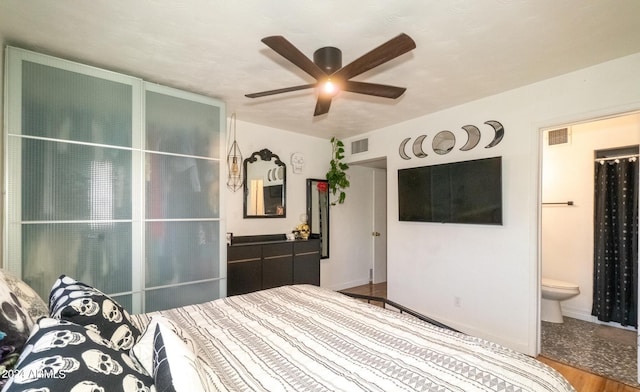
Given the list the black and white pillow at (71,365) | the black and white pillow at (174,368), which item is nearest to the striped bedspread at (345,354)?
the black and white pillow at (174,368)

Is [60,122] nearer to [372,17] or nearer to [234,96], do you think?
[234,96]

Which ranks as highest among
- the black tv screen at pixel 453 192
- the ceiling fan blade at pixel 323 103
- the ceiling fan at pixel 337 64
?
the ceiling fan at pixel 337 64

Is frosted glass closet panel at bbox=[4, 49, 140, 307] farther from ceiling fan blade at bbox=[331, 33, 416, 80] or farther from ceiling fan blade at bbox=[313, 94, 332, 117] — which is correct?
ceiling fan blade at bbox=[331, 33, 416, 80]

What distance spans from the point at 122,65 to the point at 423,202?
131 inches

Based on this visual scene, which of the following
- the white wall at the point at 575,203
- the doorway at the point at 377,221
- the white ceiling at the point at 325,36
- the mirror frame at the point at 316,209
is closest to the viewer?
the white ceiling at the point at 325,36

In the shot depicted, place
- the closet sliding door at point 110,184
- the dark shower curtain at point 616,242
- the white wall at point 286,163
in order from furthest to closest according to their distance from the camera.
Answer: the white wall at point 286,163 < the dark shower curtain at point 616,242 < the closet sliding door at point 110,184

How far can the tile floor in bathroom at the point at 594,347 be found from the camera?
243 centimetres

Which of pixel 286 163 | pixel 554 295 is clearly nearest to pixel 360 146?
pixel 286 163

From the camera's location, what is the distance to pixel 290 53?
65.3 inches

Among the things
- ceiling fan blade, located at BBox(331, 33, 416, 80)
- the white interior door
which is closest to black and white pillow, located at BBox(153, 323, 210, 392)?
ceiling fan blade, located at BBox(331, 33, 416, 80)

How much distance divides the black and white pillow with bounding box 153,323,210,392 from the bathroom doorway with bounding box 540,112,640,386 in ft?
10.9

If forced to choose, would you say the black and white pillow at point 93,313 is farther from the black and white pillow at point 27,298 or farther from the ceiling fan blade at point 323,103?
the ceiling fan blade at point 323,103

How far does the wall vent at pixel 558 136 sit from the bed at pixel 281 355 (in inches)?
140

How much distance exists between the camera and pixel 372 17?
1774 millimetres
